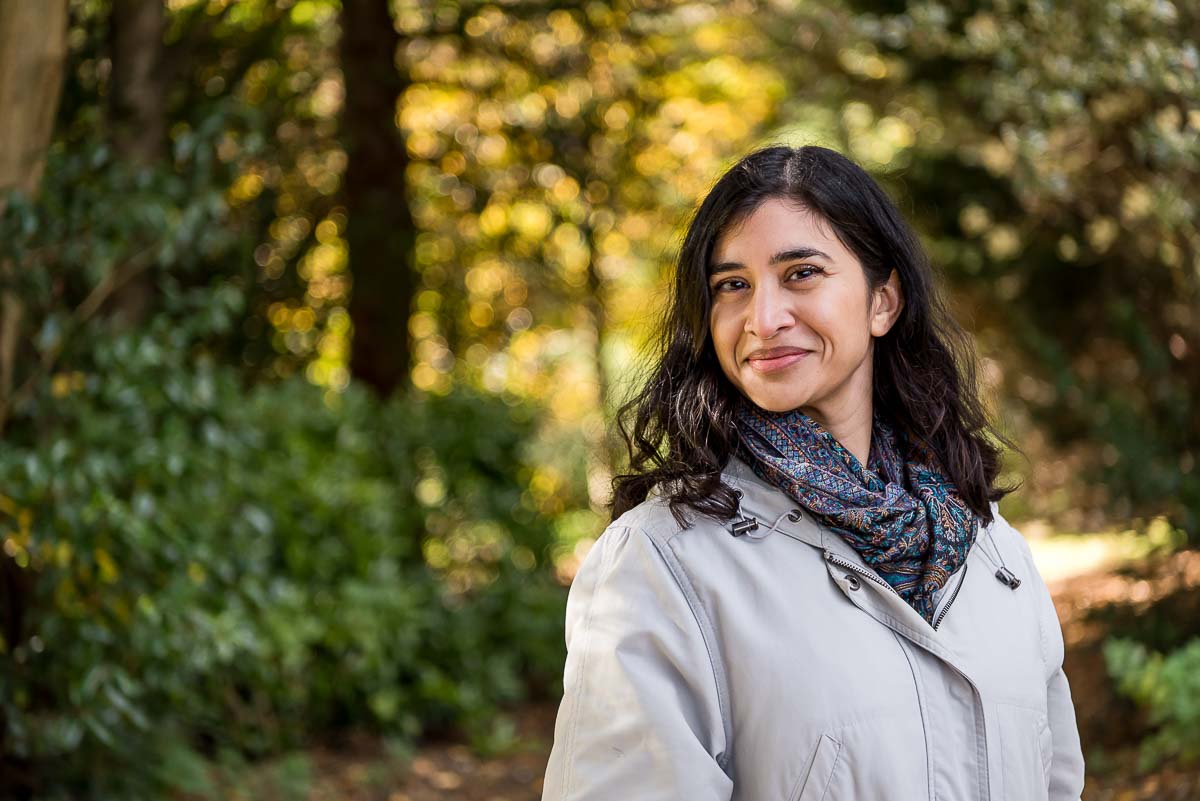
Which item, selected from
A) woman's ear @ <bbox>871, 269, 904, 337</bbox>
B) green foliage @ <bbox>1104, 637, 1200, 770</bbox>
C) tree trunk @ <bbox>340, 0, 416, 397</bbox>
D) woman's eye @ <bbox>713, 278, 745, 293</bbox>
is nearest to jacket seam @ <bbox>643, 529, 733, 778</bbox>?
woman's eye @ <bbox>713, 278, 745, 293</bbox>

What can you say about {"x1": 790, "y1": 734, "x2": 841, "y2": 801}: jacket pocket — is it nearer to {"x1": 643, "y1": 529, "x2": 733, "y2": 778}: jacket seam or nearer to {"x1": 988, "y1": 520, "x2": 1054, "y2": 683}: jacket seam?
{"x1": 643, "y1": 529, "x2": 733, "y2": 778}: jacket seam

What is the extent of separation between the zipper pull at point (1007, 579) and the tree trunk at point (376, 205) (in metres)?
5.01

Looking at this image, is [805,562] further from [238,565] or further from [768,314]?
[238,565]

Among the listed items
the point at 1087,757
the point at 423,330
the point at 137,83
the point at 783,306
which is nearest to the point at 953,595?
the point at 783,306

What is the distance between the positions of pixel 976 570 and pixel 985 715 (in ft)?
0.82

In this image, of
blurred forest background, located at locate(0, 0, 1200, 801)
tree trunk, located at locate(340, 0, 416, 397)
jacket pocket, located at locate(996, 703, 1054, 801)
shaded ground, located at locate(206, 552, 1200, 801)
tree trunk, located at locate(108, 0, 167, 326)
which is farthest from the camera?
tree trunk, located at locate(340, 0, 416, 397)

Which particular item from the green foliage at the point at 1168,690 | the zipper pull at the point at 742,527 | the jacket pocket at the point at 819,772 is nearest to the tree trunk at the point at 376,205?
the green foliage at the point at 1168,690

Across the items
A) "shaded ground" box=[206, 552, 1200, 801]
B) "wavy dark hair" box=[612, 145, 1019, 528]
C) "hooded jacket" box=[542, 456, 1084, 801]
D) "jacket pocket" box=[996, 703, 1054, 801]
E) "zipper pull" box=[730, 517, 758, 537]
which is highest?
"wavy dark hair" box=[612, 145, 1019, 528]

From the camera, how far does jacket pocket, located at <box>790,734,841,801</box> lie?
1.59 meters

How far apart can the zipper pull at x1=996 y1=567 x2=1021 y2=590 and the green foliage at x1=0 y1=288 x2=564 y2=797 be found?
2534mm

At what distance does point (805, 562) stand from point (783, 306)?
0.34m

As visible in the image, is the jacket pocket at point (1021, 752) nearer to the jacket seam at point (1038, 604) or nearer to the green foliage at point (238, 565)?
the jacket seam at point (1038, 604)

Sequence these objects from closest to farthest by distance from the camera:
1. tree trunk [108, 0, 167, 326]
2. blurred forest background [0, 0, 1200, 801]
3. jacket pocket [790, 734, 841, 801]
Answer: jacket pocket [790, 734, 841, 801]
blurred forest background [0, 0, 1200, 801]
tree trunk [108, 0, 167, 326]

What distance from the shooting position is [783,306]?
1771mm
